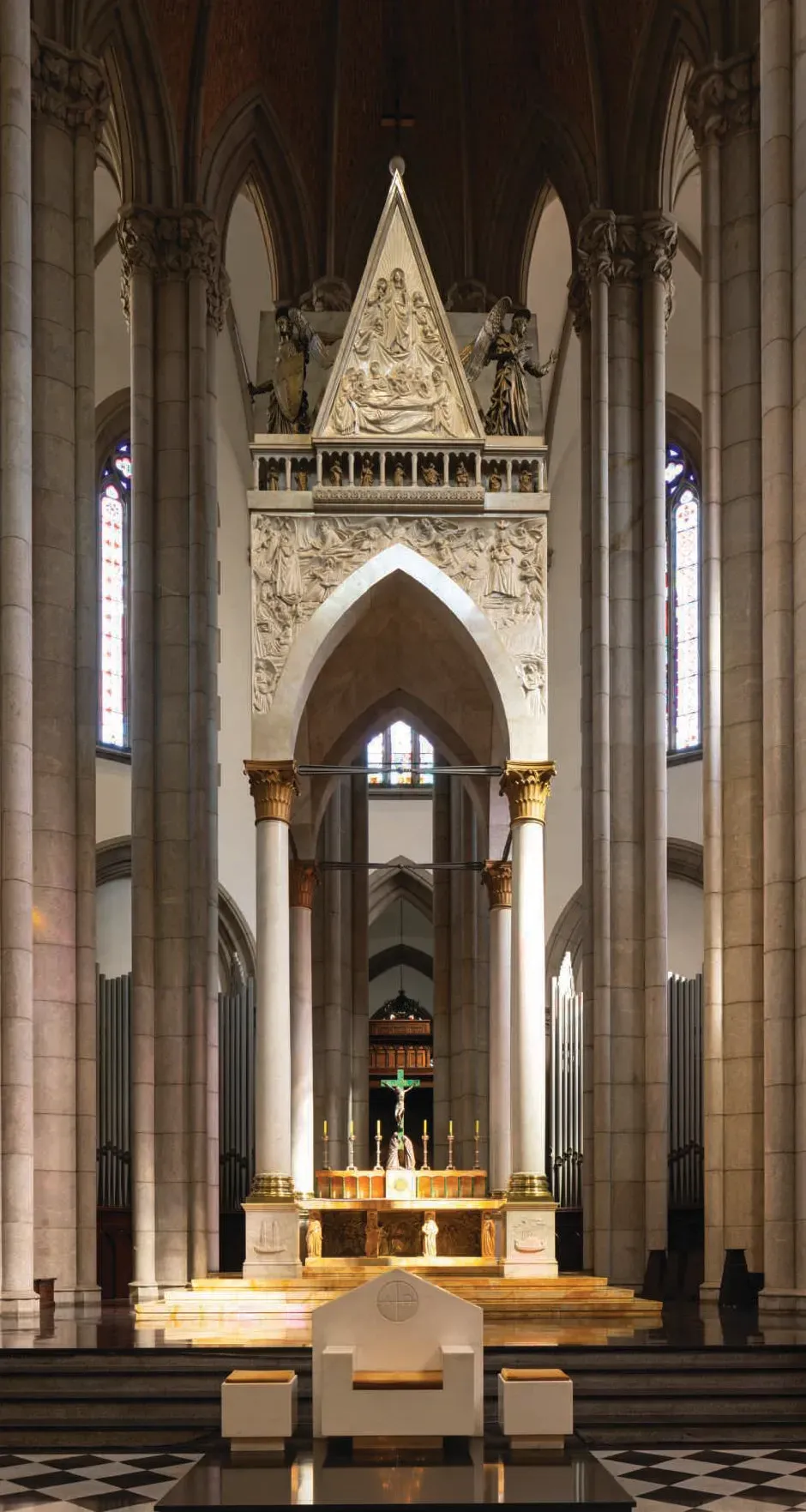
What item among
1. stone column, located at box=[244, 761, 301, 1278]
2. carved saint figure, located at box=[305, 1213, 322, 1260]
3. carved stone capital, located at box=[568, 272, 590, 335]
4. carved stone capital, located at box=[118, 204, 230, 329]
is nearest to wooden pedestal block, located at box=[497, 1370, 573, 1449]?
stone column, located at box=[244, 761, 301, 1278]

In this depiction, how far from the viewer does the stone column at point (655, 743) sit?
73.4 ft

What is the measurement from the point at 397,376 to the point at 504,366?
1.52m

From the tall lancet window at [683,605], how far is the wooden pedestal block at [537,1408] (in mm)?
24406

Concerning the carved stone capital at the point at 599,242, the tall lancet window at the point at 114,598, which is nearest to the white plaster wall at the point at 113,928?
the tall lancet window at the point at 114,598

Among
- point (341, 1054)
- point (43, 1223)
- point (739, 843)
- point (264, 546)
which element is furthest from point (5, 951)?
point (341, 1054)

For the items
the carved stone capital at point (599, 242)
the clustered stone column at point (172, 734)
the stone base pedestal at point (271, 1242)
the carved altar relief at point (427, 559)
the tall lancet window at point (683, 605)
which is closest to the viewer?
the stone base pedestal at point (271, 1242)

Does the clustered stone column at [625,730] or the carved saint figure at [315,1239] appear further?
the clustered stone column at [625,730]

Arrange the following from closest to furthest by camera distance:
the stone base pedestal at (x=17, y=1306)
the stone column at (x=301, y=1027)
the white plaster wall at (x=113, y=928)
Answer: the stone base pedestal at (x=17, y=1306)
the stone column at (x=301, y=1027)
the white plaster wall at (x=113, y=928)

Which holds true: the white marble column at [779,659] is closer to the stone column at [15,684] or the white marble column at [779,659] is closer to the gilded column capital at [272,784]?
the gilded column capital at [272,784]

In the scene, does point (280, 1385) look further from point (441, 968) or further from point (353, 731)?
point (441, 968)

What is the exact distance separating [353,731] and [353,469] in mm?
5753

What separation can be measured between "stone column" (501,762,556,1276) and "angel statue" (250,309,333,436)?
15.5 feet

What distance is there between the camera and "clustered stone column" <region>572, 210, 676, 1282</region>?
2244cm

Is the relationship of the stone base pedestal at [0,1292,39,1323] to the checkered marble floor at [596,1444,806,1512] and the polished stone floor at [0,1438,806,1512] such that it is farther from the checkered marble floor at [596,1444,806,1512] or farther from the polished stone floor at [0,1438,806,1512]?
the checkered marble floor at [596,1444,806,1512]
